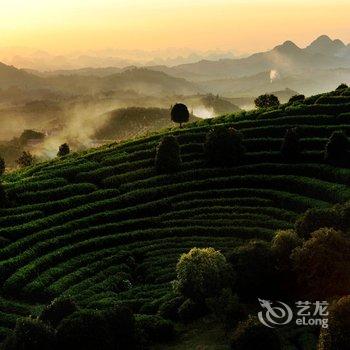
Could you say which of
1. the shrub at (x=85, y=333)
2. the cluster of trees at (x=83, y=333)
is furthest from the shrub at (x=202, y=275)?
the shrub at (x=85, y=333)

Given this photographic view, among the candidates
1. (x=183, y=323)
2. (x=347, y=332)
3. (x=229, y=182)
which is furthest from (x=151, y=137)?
(x=347, y=332)

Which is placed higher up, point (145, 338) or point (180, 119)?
point (180, 119)

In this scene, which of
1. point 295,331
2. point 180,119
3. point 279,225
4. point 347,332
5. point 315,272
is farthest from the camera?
point 180,119

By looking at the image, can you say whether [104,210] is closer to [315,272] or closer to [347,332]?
[315,272]

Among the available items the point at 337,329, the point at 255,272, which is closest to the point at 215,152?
the point at 255,272

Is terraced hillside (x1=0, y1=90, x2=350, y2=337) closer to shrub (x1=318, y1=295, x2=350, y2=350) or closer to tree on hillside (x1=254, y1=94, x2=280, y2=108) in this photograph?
shrub (x1=318, y1=295, x2=350, y2=350)

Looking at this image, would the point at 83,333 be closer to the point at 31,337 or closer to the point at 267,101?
the point at 31,337

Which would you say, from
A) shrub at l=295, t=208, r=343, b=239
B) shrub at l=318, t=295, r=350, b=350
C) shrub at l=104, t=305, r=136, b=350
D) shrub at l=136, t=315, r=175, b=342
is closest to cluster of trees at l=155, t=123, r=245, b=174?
shrub at l=295, t=208, r=343, b=239
